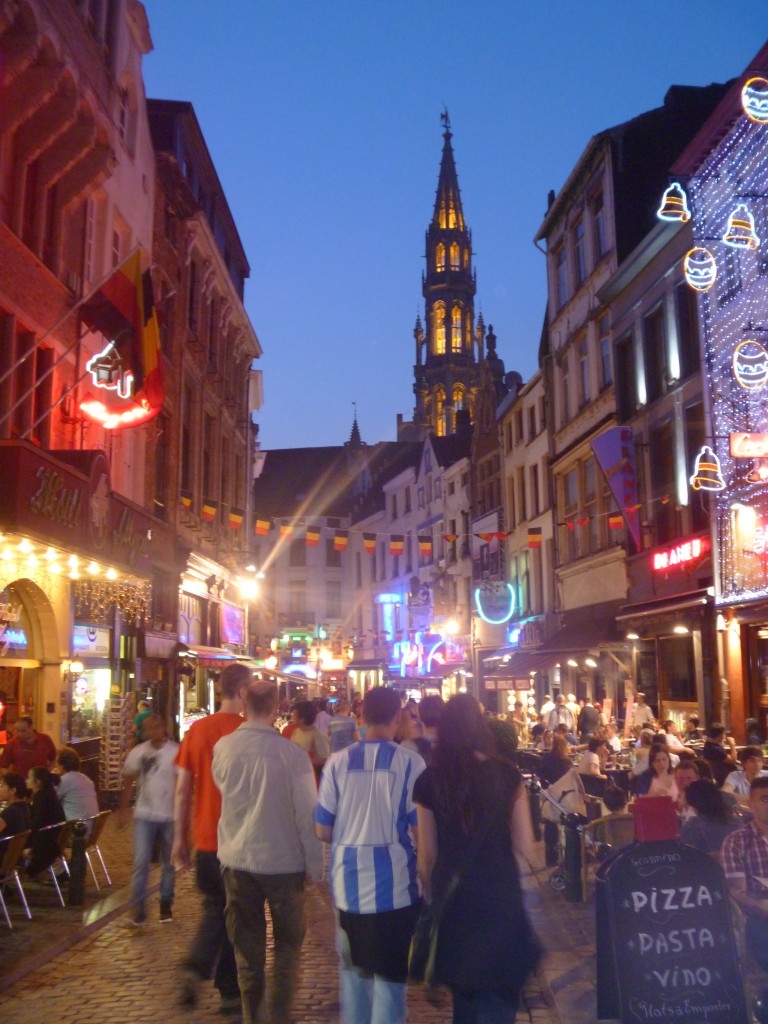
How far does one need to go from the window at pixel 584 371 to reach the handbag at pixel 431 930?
25237mm

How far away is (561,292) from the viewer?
32.2 meters

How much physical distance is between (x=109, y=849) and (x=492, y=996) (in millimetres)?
10730

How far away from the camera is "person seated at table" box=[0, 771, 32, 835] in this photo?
9805 mm

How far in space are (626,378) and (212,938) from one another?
21.6 m

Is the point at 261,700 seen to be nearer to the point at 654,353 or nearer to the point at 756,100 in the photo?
the point at 756,100

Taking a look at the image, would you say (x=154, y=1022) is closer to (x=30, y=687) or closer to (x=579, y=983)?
(x=579, y=983)

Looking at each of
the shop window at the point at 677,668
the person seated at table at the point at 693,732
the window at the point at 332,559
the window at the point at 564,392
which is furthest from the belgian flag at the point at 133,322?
the window at the point at 332,559

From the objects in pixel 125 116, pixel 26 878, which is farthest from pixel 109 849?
pixel 125 116

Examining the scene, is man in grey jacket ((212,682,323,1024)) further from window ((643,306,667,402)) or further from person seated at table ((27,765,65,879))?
window ((643,306,667,402))

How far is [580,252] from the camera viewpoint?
30062 millimetres

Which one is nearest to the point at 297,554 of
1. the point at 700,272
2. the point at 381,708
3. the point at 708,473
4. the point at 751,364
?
the point at 708,473

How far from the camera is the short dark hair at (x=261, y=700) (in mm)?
6051

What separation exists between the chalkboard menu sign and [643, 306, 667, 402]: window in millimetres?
18934

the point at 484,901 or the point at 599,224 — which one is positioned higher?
the point at 599,224
